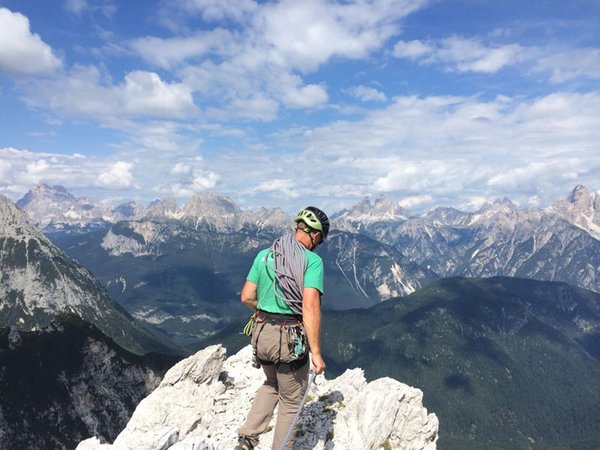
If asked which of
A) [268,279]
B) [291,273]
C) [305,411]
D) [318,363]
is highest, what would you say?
[291,273]

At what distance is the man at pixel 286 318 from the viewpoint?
12750 mm

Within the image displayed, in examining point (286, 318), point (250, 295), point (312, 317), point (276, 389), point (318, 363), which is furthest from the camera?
point (276, 389)

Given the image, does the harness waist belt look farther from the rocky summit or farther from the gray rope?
the rocky summit

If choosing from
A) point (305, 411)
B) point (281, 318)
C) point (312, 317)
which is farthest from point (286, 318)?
point (305, 411)

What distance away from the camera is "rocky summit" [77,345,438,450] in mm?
22781

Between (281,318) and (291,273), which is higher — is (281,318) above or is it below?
below

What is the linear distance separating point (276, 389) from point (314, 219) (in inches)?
227

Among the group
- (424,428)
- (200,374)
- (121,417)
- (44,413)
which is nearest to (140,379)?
(121,417)

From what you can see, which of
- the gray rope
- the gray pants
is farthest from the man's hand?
the gray rope

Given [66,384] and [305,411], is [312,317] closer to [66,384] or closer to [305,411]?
[305,411]

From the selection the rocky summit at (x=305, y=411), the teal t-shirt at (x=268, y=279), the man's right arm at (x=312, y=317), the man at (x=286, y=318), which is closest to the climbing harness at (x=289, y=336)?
the man at (x=286, y=318)

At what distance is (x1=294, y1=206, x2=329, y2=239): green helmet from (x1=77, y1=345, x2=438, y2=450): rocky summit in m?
10.7

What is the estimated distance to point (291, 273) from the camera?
13.0m

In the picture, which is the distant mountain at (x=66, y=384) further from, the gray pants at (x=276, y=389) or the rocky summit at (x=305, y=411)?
the gray pants at (x=276, y=389)
